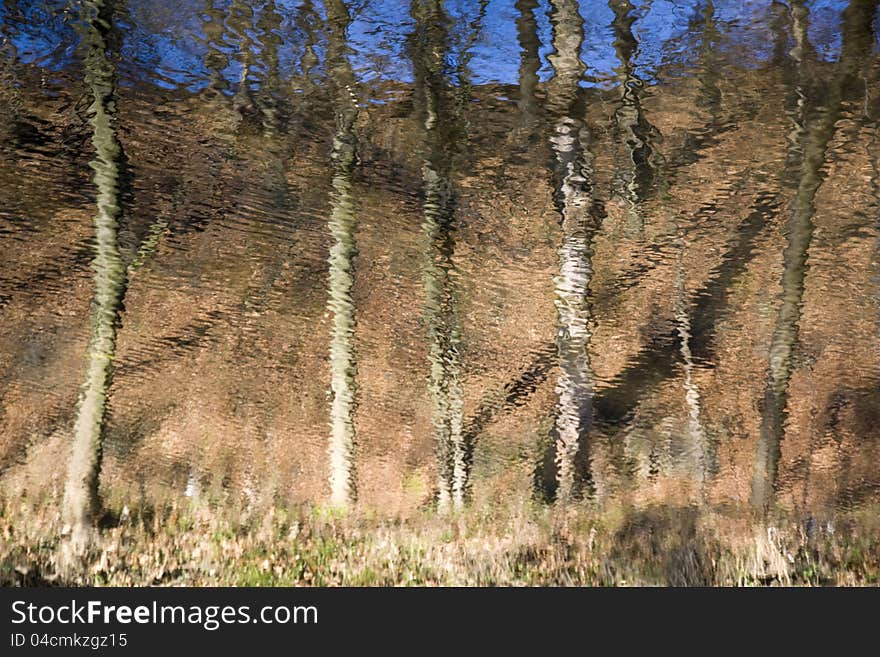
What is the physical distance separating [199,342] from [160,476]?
0.68 meters

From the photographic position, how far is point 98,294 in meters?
2.98

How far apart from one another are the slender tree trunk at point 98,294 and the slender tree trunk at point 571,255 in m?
2.06

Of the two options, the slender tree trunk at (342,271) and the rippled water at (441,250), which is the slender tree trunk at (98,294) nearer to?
the rippled water at (441,250)

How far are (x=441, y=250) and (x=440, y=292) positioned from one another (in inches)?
8.8

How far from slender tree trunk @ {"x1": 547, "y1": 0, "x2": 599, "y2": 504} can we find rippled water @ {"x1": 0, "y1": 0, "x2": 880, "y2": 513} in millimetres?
12

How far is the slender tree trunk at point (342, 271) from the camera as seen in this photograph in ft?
8.92

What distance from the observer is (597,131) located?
2857 mm

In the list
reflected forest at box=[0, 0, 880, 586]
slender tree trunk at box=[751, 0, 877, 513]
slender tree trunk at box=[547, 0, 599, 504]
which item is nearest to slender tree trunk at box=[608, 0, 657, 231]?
reflected forest at box=[0, 0, 880, 586]

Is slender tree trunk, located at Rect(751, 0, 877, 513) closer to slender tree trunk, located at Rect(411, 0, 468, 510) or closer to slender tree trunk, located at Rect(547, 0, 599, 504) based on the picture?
slender tree trunk, located at Rect(547, 0, 599, 504)

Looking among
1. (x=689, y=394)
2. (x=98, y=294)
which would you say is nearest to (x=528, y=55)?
(x=689, y=394)

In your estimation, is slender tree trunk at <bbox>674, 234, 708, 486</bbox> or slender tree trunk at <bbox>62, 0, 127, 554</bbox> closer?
slender tree trunk at <bbox>62, 0, 127, 554</bbox>

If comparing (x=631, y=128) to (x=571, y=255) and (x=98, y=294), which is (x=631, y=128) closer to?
(x=571, y=255)

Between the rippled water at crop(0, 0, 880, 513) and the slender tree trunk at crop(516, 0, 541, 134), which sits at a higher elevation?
the slender tree trunk at crop(516, 0, 541, 134)

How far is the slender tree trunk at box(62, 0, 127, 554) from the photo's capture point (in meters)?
2.62
